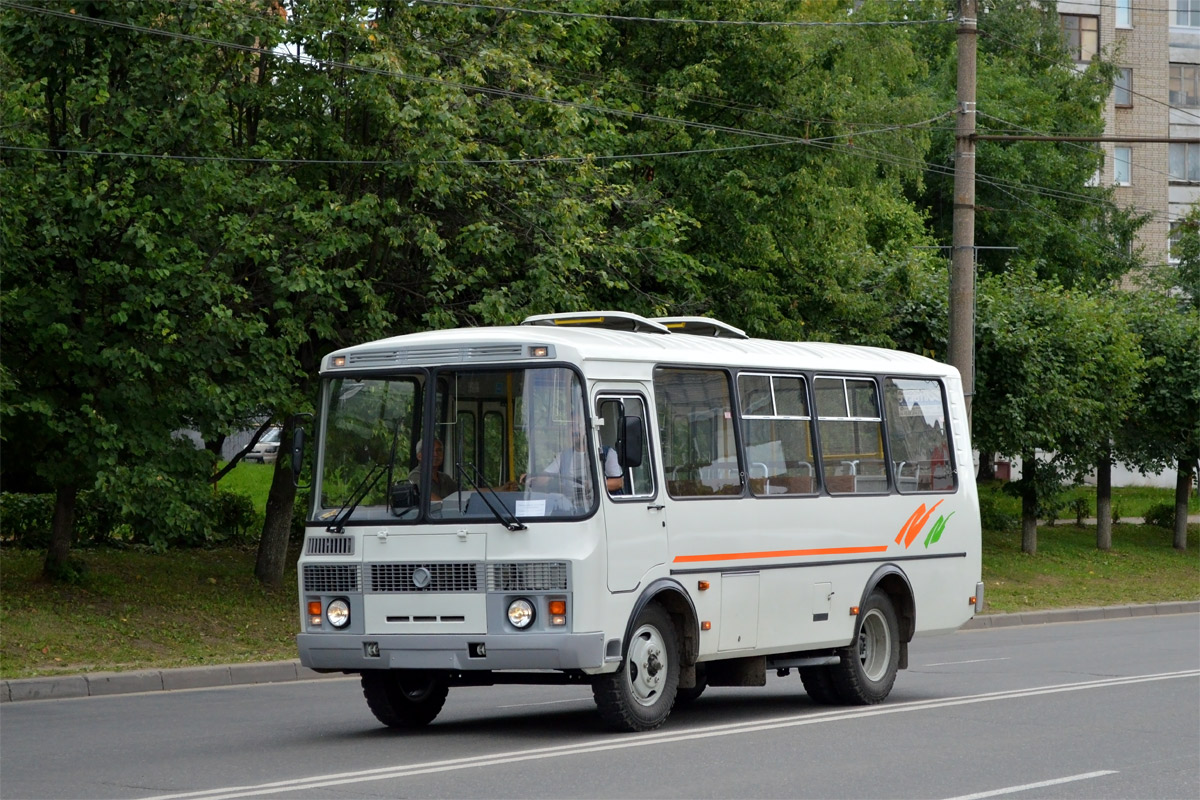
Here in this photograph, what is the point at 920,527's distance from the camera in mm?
14727

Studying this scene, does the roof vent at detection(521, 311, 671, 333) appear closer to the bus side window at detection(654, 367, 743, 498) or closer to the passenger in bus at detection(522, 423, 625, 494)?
the bus side window at detection(654, 367, 743, 498)

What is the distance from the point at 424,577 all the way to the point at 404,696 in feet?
4.58

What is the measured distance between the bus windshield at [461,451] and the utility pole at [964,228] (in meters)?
11.6

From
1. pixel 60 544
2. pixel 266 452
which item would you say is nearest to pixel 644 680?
pixel 60 544

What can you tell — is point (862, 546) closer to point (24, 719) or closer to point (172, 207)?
point (24, 719)

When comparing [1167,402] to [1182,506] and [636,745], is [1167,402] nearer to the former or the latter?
[1182,506]

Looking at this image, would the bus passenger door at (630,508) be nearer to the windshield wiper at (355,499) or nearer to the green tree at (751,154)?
the windshield wiper at (355,499)

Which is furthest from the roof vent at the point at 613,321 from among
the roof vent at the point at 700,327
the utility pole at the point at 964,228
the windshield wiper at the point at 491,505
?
the utility pole at the point at 964,228

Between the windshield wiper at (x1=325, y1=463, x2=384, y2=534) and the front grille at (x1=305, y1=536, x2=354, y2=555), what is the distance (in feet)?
0.18

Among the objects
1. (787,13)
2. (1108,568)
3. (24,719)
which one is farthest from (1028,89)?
(24,719)

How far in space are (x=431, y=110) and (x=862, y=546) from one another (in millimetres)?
7906

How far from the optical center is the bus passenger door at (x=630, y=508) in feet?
36.7

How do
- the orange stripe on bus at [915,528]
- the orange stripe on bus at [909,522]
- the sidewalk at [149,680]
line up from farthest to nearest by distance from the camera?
the sidewalk at [149,680] < the orange stripe on bus at [915,528] < the orange stripe on bus at [909,522]

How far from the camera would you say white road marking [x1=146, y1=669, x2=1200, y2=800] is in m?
8.91
